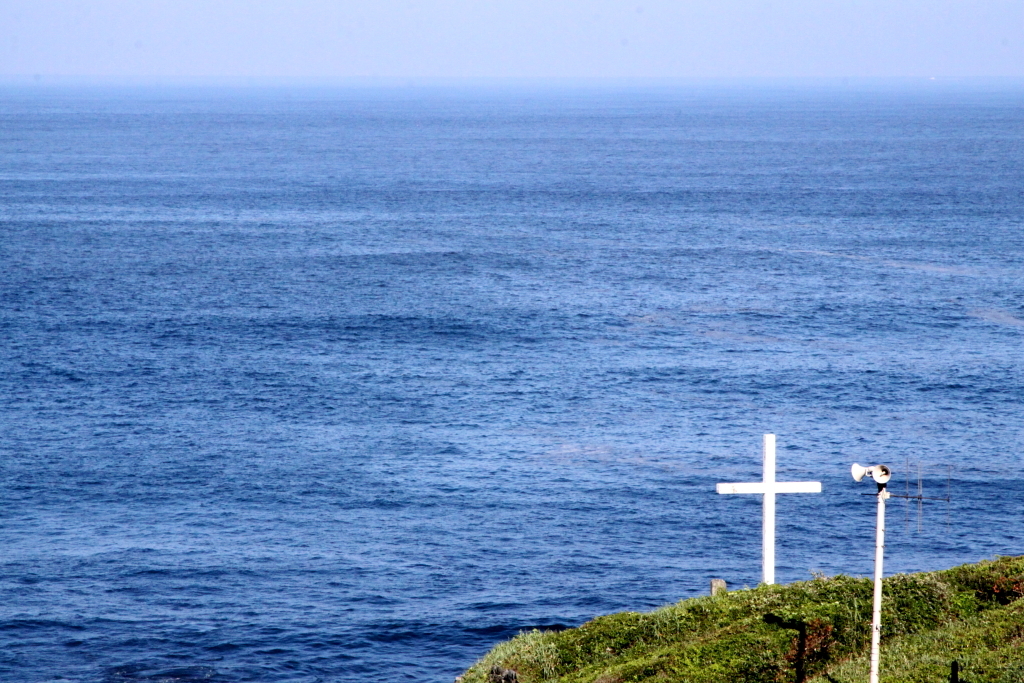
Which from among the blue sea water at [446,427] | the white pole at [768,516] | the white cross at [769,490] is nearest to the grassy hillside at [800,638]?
the white pole at [768,516]

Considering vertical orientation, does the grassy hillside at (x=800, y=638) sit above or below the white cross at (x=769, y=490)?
below

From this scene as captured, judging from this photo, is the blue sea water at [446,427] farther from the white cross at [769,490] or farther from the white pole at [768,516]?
the white cross at [769,490]

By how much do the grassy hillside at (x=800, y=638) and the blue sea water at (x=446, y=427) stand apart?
17.0 metres

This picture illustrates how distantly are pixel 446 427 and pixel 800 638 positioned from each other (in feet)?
162

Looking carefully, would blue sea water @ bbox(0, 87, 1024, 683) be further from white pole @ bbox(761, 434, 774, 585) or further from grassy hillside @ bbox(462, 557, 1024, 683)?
white pole @ bbox(761, 434, 774, 585)

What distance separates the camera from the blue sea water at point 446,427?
52281 mm

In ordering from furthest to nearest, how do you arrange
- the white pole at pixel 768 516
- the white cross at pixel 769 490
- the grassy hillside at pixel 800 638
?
the white pole at pixel 768 516
the white cross at pixel 769 490
the grassy hillside at pixel 800 638

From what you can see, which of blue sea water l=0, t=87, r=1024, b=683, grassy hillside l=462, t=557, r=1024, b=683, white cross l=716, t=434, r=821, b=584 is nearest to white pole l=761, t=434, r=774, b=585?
white cross l=716, t=434, r=821, b=584

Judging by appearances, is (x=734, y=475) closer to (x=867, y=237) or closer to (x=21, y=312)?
(x=21, y=312)

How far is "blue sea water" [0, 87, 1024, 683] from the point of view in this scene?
5228 cm

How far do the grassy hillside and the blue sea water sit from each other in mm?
16993

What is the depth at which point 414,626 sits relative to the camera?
50.1 metres

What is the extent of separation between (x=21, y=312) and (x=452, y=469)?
49.7 m

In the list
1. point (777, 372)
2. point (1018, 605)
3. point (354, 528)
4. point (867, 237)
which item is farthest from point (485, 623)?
point (867, 237)
